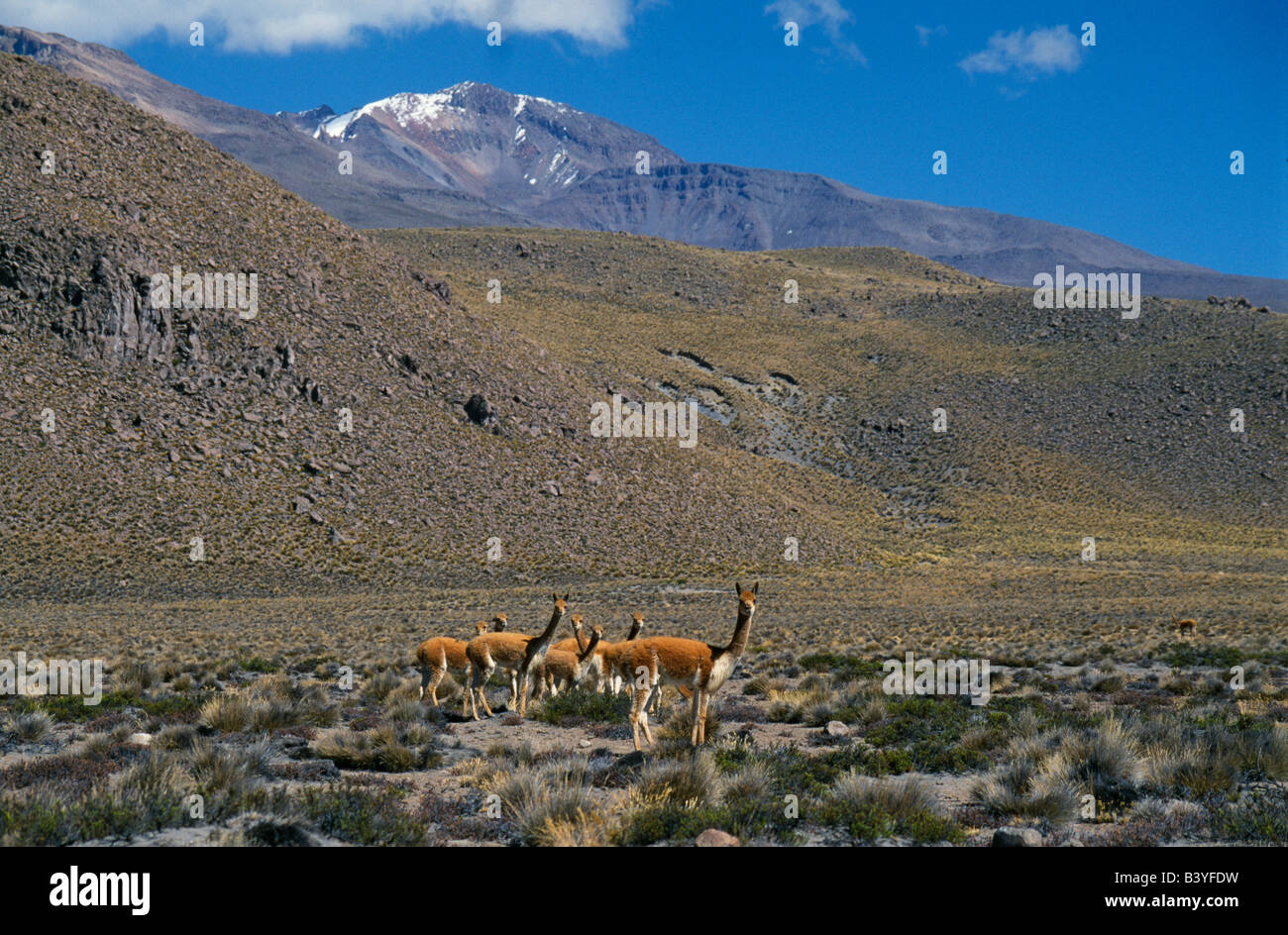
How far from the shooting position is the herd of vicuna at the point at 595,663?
9.50 metres

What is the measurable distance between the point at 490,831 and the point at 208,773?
292 cm

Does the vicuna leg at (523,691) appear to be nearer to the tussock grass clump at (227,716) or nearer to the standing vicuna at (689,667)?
the standing vicuna at (689,667)

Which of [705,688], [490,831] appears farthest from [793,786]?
[490,831]

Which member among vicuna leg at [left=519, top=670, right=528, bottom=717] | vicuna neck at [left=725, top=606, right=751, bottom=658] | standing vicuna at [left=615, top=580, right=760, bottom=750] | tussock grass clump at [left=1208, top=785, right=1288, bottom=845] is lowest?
vicuna leg at [left=519, top=670, right=528, bottom=717]

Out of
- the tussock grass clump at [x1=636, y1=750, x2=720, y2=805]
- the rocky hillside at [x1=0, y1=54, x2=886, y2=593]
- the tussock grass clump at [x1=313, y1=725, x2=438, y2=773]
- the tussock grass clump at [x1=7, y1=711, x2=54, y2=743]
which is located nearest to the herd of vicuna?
the tussock grass clump at [x1=636, y1=750, x2=720, y2=805]

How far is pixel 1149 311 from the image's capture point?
96.1 metres

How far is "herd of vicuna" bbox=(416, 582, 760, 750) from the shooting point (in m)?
9.50

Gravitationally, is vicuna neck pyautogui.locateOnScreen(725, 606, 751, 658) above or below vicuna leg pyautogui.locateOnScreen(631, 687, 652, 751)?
above

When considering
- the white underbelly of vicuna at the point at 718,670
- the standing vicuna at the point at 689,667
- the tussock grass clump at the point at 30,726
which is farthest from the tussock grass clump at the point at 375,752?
the tussock grass clump at the point at 30,726

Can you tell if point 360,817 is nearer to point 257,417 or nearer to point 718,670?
point 718,670

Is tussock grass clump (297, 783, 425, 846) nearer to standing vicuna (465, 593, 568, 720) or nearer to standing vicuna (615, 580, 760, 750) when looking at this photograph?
standing vicuna (615, 580, 760, 750)

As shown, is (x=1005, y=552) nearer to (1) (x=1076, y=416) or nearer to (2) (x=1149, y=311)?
(1) (x=1076, y=416)

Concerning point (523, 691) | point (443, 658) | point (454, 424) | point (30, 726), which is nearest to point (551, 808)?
point (523, 691)
